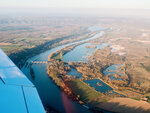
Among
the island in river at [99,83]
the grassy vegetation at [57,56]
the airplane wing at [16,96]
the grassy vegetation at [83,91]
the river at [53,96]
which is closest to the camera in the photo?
the airplane wing at [16,96]

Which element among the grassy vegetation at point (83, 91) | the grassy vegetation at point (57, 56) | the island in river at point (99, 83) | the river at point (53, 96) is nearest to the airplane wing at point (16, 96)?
the river at point (53, 96)

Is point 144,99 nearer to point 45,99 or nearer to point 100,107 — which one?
point 100,107

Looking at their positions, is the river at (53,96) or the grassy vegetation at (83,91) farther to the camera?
the grassy vegetation at (83,91)

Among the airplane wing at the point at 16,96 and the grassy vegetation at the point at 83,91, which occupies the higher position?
the airplane wing at the point at 16,96

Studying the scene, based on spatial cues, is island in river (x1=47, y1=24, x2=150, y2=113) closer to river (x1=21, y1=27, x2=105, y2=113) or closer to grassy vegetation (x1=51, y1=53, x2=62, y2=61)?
river (x1=21, y1=27, x2=105, y2=113)

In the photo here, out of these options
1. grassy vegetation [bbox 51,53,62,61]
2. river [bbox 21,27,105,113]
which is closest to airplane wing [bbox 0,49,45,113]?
river [bbox 21,27,105,113]

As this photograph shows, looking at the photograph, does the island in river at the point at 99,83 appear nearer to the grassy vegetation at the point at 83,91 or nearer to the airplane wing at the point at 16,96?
the grassy vegetation at the point at 83,91

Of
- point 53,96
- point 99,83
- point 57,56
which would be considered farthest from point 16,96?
point 57,56

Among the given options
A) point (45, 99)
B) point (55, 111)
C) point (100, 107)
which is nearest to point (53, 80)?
point (45, 99)
